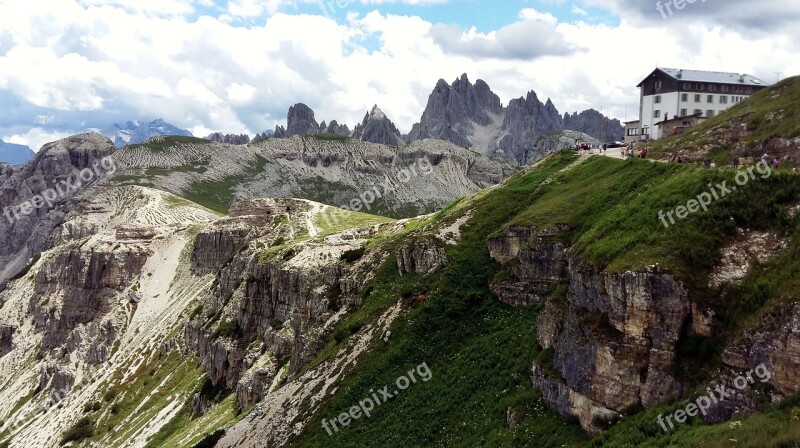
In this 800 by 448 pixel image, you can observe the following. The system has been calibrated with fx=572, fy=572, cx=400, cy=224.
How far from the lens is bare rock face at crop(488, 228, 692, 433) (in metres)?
27.7

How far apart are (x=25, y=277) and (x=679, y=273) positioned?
218458mm

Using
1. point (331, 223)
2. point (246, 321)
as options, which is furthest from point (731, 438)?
point (331, 223)

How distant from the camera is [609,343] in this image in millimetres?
29344

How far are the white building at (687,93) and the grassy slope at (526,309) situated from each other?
1790 centimetres

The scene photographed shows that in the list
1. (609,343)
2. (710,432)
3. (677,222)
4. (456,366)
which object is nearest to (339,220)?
(456,366)

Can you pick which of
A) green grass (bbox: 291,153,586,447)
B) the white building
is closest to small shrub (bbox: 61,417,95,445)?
green grass (bbox: 291,153,586,447)

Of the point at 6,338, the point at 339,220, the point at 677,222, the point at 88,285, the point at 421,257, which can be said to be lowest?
the point at 6,338

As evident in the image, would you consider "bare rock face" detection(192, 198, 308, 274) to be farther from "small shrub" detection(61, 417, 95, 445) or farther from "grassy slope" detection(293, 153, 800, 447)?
"grassy slope" detection(293, 153, 800, 447)

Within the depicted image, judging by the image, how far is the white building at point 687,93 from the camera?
75.8 meters

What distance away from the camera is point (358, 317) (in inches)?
2470

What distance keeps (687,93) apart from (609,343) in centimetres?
5852

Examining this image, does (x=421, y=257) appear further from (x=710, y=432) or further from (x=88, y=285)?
(x=88, y=285)

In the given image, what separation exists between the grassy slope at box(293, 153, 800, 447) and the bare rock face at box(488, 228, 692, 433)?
95cm

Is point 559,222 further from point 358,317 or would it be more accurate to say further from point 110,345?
point 110,345
